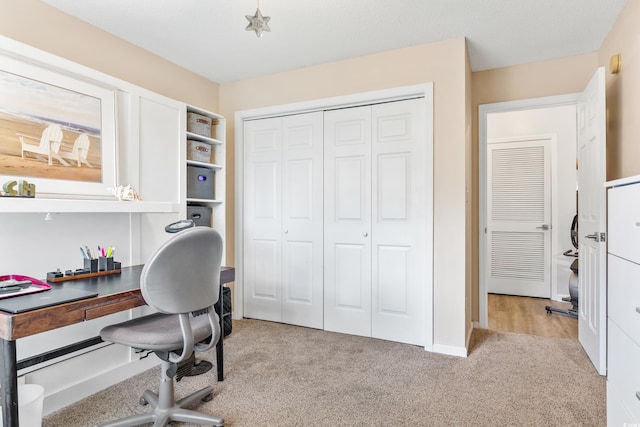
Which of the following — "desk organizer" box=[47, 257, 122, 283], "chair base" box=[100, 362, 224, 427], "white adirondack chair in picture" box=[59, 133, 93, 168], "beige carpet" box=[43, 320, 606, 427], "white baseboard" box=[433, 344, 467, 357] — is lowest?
"beige carpet" box=[43, 320, 606, 427]

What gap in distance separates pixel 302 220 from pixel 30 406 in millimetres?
2278

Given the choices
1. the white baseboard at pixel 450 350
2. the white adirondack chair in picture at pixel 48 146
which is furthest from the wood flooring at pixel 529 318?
the white adirondack chair in picture at pixel 48 146

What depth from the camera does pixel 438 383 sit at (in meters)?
2.24

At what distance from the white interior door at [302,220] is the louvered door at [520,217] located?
289 cm

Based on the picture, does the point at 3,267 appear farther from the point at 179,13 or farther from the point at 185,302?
the point at 179,13

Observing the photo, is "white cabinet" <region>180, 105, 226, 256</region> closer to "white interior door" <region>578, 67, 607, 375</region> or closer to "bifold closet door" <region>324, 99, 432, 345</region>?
"bifold closet door" <region>324, 99, 432, 345</region>

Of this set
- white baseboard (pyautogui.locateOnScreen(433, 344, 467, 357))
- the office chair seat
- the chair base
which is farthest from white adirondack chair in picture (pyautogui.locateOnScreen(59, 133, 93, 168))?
white baseboard (pyautogui.locateOnScreen(433, 344, 467, 357))

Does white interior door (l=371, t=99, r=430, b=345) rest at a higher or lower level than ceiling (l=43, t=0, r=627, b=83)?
lower

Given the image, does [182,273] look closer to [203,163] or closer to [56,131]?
[56,131]

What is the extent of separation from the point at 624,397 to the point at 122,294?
2223 millimetres

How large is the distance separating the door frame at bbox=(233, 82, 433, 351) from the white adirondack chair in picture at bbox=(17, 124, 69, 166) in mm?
1708

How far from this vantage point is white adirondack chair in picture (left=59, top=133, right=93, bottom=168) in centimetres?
211

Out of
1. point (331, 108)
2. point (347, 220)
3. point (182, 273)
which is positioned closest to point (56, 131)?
point (182, 273)

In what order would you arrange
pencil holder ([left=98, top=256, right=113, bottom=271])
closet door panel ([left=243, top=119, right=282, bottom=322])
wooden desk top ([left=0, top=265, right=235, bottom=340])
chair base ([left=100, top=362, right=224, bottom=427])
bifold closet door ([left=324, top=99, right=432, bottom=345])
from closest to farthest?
wooden desk top ([left=0, top=265, right=235, bottom=340]) → chair base ([left=100, top=362, right=224, bottom=427]) → pencil holder ([left=98, top=256, right=113, bottom=271]) → bifold closet door ([left=324, top=99, right=432, bottom=345]) → closet door panel ([left=243, top=119, right=282, bottom=322])
